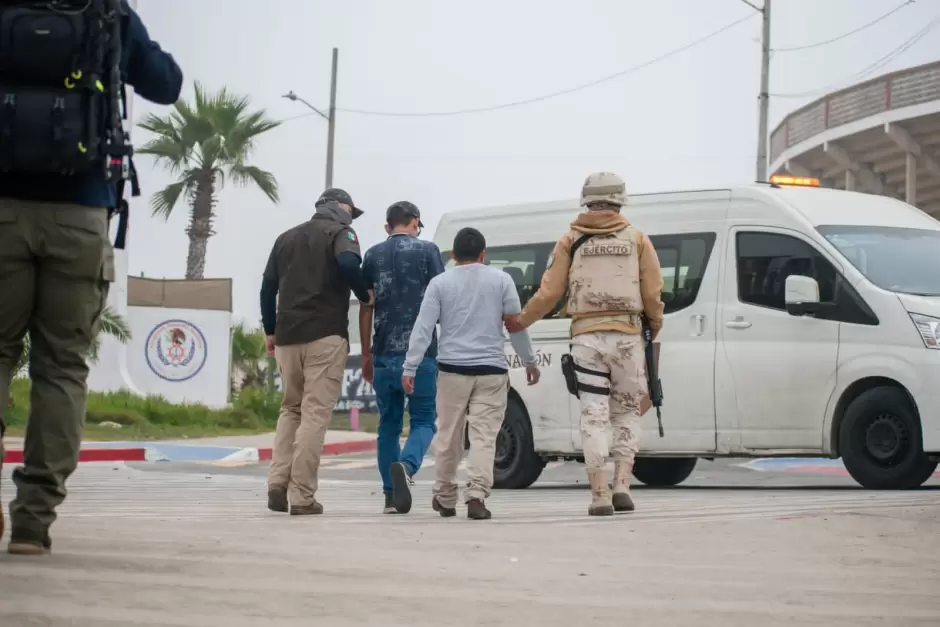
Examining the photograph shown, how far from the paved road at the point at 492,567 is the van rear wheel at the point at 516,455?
2.69 metres

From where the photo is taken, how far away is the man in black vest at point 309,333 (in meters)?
9.47

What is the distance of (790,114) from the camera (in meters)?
39.7

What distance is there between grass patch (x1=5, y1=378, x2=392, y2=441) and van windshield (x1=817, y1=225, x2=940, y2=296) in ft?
39.0

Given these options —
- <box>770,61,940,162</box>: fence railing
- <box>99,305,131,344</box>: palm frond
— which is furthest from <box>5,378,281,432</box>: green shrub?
<box>770,61,940,162</box>: fence railing

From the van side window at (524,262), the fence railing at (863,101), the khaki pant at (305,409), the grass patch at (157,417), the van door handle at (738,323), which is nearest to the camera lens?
the khaki pant at (305,409)

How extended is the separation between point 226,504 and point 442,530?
2584mm

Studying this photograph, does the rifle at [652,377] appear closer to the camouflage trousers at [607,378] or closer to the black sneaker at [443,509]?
the camouflage trousers at [607,378]

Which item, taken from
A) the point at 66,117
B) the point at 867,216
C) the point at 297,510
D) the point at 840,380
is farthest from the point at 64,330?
the point at 867,216

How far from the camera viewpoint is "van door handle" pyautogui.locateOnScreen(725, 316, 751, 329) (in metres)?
12.0

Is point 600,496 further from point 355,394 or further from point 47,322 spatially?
point 355,394

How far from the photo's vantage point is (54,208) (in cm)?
585

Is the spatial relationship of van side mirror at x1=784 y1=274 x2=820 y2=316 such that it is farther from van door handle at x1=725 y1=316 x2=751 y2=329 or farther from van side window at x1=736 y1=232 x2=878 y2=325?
van door handle at x1=725 y1=316 x2=751 y2=329

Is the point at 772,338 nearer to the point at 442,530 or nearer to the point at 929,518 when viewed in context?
the point at 929,518

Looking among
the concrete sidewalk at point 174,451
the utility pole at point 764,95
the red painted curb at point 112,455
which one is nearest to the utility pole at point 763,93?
the utility pole at point 764,95
